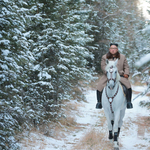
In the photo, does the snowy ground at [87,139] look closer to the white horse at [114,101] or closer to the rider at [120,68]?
the white horse at [114,101]

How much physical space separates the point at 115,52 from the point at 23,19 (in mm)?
3095

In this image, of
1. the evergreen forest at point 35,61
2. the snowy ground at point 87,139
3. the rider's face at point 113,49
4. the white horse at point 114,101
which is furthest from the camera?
the rider's face at point 113,49

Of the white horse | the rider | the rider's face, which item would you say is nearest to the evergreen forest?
the rider

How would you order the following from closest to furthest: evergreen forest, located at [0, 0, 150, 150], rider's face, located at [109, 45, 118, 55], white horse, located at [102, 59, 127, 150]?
evergreen forest, located at [0, 0, 150, 150] < white horse, located at [102, 59, 127, 150] < rider's face, located at [109, 45, 118, 55]

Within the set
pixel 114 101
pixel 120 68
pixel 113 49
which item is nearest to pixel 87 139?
pixel 114 101

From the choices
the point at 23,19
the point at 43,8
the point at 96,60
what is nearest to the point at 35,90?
the point at 23,19

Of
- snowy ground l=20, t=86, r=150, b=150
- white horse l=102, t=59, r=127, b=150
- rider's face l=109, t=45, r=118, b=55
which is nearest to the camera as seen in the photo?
white horse l=102, t=59, r=127, b=150

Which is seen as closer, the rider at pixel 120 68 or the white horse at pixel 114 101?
the white horse at pixel 114 101

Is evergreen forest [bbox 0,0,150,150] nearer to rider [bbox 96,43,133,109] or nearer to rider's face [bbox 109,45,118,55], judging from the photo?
rider [bbox 96,43,133,109]

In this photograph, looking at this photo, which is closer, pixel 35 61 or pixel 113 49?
pixel 35 61

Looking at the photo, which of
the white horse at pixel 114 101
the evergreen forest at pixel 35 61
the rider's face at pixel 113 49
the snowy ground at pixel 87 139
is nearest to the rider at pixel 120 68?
the rider's face at pixel 113 49

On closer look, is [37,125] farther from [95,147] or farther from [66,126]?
[95,147]

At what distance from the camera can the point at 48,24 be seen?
28.7ft

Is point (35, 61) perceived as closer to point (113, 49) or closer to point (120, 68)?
point (113, 49)
